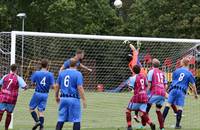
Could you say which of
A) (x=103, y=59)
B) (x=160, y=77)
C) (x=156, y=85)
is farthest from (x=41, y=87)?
(x=103, y=59)

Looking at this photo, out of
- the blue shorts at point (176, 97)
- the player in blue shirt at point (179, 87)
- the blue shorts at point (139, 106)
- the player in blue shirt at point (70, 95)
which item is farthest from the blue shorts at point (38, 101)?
the blue shorts at point (176, 97)

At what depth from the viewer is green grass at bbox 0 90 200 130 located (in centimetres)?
1675

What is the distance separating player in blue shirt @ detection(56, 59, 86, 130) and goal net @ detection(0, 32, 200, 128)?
747 centimetres

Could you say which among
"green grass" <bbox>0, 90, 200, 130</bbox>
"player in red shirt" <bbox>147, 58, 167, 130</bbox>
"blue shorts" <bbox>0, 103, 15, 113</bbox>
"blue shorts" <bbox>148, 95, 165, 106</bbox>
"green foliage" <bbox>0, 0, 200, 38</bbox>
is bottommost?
"green grass" <bbox>0, 90, 200, 130</bbox>

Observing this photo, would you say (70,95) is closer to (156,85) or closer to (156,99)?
(156,85)

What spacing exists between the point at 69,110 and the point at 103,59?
40.9 ft

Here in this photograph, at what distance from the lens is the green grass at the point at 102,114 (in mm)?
16750

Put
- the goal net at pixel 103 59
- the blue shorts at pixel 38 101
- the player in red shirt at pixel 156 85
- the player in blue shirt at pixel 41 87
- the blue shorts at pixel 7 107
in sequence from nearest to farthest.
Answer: the blue shorts at pixel 7 107 → the player in blue shirt at pixel 41 87 → the blue shorts at pixel 38 101 → the player in red shirt at pixel 156 85 → the goal net at pixel 103 59

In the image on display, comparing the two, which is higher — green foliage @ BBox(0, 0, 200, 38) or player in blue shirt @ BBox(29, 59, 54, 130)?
green foliage @ BBox(0, 0, 200, 38)

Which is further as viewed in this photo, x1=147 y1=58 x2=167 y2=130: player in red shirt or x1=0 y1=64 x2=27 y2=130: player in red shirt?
x1=147 y1=58 x2=167 y2=130: player in red shirt

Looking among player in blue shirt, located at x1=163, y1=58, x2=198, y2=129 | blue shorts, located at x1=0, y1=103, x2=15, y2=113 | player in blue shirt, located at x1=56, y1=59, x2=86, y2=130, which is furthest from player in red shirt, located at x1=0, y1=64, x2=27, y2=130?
player in blue shirt, located at x1=163, y1=58, x2=198, y2=129

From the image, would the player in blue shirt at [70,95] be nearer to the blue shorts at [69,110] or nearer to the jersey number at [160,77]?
the blue shorts at [69,110]

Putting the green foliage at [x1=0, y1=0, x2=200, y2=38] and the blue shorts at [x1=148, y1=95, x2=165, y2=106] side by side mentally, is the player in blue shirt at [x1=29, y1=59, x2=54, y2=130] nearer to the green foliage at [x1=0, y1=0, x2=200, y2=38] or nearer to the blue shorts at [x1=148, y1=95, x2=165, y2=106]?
the blue shorts at [x1=148, y1=95, x2=165, y2=106]

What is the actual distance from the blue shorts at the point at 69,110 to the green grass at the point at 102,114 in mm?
3733
